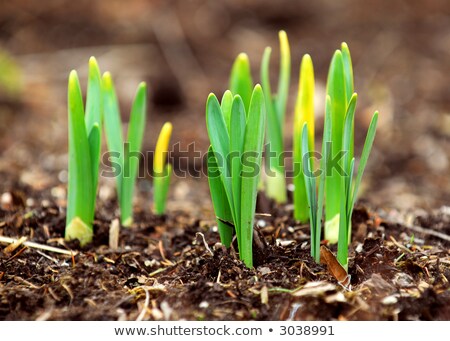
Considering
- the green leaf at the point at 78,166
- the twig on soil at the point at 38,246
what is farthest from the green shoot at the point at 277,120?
the twig on soil at the point at 38,246

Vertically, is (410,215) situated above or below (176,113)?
below

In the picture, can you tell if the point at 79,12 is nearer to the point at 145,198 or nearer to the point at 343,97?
the point at 145,198

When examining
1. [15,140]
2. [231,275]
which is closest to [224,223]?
[231,275]

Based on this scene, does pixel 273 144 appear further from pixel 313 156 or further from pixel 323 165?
pixel 323 165

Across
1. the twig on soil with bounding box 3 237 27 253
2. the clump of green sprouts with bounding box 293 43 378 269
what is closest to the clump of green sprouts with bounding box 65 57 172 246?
the twig on soil with bounding box 3 237 27 253

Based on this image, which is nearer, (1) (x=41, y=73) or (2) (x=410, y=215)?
(2) (x=410, y=215)

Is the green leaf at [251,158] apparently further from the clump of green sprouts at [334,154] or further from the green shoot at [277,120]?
the green shoot at [277,120]

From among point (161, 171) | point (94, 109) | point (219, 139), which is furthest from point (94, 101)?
point (219, 139)
